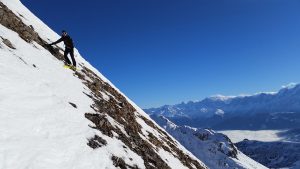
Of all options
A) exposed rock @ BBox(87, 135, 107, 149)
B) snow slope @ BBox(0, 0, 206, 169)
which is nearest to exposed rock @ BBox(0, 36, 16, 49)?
snow slope @ BBox(0, 0, 206, 169)

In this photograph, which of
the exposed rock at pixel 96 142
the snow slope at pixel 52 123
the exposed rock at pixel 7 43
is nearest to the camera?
the snow slope at pixel 52 123

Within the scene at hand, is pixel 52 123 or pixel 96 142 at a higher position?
pixel 96 142

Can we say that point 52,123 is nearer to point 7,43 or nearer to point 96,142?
point 96,142

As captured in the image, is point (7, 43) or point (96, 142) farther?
point (7, 43)

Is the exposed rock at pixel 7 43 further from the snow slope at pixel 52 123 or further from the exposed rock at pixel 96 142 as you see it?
the exposed rock at pixel 96 142

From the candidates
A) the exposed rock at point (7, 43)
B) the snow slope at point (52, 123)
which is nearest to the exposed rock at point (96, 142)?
the snow slope at point (52, 123)

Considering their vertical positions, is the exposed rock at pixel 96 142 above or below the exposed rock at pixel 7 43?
below

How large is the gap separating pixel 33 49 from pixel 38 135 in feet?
46.1

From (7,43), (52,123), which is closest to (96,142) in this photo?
(52,123)

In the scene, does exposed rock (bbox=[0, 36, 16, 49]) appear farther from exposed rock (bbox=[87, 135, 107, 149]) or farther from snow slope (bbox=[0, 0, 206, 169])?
exposed rock (bbox=[87, 135, 107, 149])

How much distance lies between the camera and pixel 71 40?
108 ft

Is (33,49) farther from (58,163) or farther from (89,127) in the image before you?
(58,163)

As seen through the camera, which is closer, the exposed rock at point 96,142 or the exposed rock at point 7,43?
the exposed rock at point 96,142

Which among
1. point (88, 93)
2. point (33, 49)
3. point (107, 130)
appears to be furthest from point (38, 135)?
point (33, 49)
